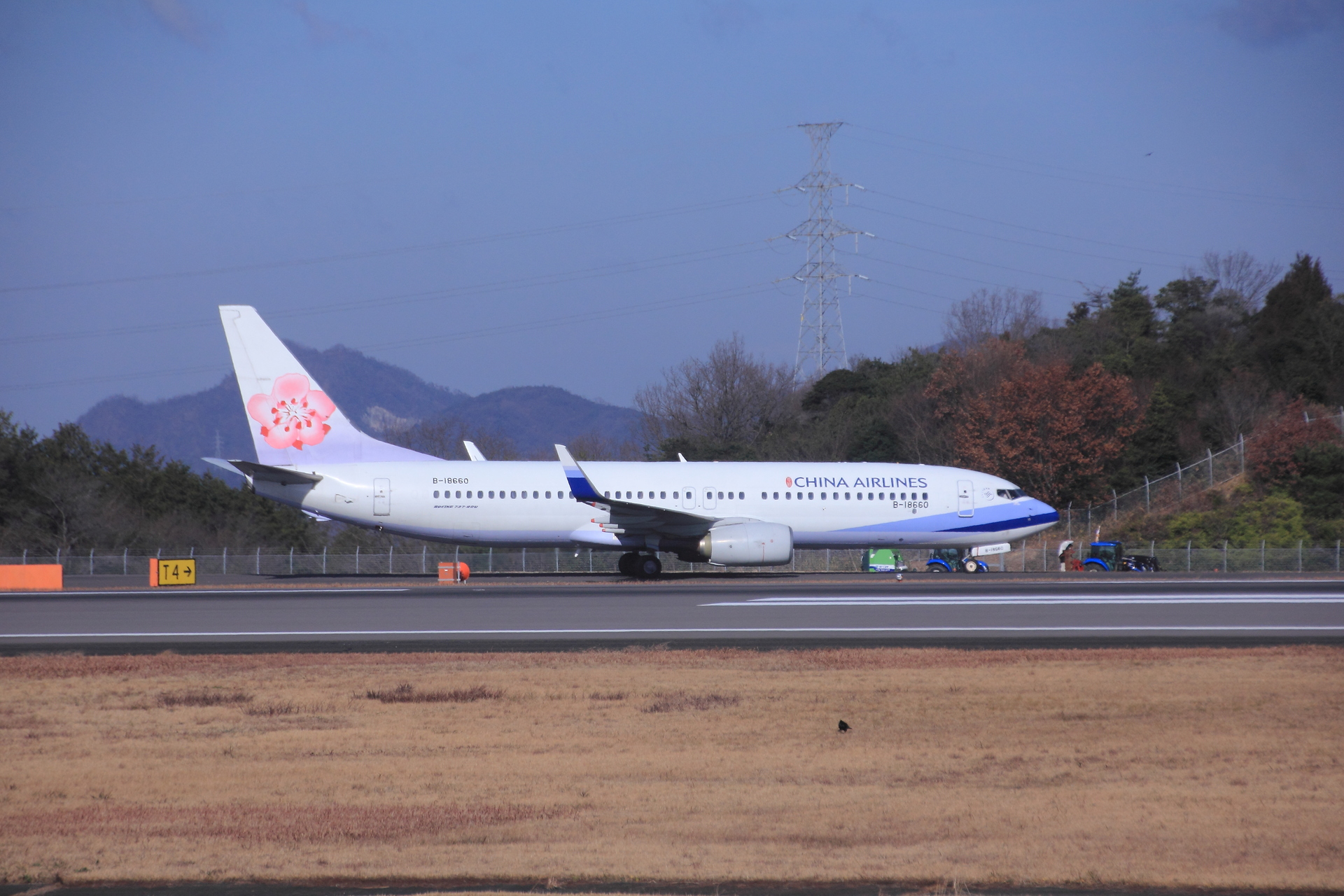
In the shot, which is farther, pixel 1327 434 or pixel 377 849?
pixel 1327 434

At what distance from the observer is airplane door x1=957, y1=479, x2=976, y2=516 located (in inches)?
1298

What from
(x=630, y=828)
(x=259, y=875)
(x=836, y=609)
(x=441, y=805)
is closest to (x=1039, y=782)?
(x=630, y=828)

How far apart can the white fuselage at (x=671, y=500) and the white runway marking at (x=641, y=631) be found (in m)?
12.9

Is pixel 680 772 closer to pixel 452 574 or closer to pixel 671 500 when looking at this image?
pixel 452 574

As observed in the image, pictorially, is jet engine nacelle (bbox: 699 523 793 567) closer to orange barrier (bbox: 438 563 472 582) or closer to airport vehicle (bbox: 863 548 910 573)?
orange barrier (bbox: 438 563 472 582)

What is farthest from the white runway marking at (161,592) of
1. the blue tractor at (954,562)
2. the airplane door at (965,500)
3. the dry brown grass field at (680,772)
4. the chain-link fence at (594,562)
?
the blue tractor at (954,562)

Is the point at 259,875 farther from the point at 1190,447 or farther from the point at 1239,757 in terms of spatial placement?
the point at 1190,447

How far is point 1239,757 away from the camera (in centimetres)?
884

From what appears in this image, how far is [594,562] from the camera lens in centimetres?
4188

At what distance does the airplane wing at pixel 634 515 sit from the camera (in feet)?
95.3

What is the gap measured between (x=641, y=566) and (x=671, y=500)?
2.06 m

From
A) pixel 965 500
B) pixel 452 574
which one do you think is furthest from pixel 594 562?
pixel 965 500

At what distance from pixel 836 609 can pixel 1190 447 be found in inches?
1529

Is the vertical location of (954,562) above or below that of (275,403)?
below
